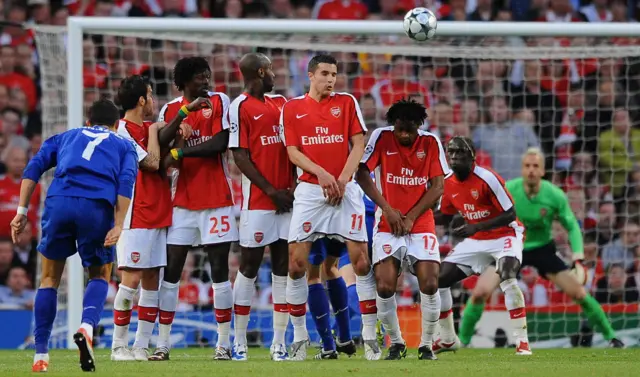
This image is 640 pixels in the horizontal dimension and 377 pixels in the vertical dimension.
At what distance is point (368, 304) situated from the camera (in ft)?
27.5

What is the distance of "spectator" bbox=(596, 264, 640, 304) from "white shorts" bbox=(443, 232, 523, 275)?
331cm

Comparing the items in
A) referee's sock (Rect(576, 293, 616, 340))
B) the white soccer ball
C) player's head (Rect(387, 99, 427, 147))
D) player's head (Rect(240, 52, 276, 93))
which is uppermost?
the white soccer ball

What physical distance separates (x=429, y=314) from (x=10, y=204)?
23.8 ft

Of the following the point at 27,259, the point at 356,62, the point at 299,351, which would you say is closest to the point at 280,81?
the point at 356,62

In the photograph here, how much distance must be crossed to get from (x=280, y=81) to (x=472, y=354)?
526 cm

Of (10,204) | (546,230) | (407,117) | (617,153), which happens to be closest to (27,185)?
(407,117)

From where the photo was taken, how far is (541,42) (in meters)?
16.0

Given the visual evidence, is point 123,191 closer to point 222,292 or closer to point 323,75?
point 222,292

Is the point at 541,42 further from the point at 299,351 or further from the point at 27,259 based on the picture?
the point at 299,351

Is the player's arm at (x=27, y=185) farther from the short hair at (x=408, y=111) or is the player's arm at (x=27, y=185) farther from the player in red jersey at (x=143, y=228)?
the short hair at (x=408, y=111)

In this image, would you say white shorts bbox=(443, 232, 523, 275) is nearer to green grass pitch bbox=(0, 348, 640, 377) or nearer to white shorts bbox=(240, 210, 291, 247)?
green grass pitch bbox=(0, 348, 640, 377)

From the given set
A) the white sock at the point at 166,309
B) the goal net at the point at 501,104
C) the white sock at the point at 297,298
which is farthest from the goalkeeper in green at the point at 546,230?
the white sock at the point at 166,309

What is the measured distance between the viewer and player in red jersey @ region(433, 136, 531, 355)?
32.2 feet

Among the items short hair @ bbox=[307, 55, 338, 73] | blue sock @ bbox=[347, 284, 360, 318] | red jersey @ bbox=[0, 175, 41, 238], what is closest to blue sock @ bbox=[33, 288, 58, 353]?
short hair @ bbox=[307, 55, 338, 73]
